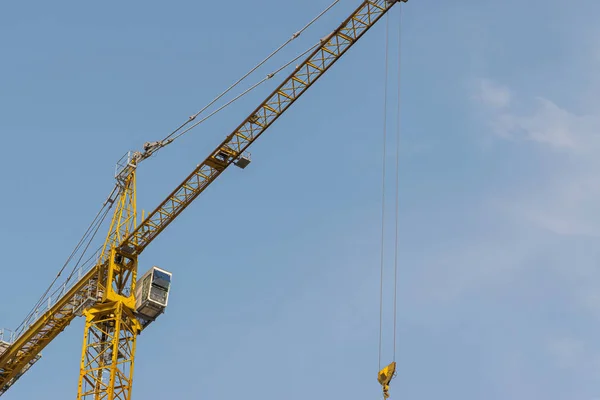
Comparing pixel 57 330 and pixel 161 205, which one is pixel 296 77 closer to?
pixel 161 205

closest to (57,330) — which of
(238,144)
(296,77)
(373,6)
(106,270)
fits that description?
(106,270)

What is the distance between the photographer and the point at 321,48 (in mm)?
83500

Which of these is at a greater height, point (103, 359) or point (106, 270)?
point (106, 270)

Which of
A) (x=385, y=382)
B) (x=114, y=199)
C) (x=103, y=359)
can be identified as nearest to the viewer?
(x=385, y=382)

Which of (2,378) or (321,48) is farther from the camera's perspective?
(2,378)

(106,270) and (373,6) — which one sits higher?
(373,6)

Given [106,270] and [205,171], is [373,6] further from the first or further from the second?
[106,270]

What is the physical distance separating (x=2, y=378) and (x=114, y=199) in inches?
560

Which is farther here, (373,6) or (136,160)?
(136,160)

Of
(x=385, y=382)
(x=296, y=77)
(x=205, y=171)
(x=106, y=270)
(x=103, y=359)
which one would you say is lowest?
(x=385, y=382)

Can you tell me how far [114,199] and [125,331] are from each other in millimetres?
10746

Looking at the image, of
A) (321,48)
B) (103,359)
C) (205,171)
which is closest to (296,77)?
(321,48)

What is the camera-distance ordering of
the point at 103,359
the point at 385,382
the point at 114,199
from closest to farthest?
the point at 385,382 → the point at 103,359 → the point at 114,199

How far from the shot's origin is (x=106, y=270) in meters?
84.4
